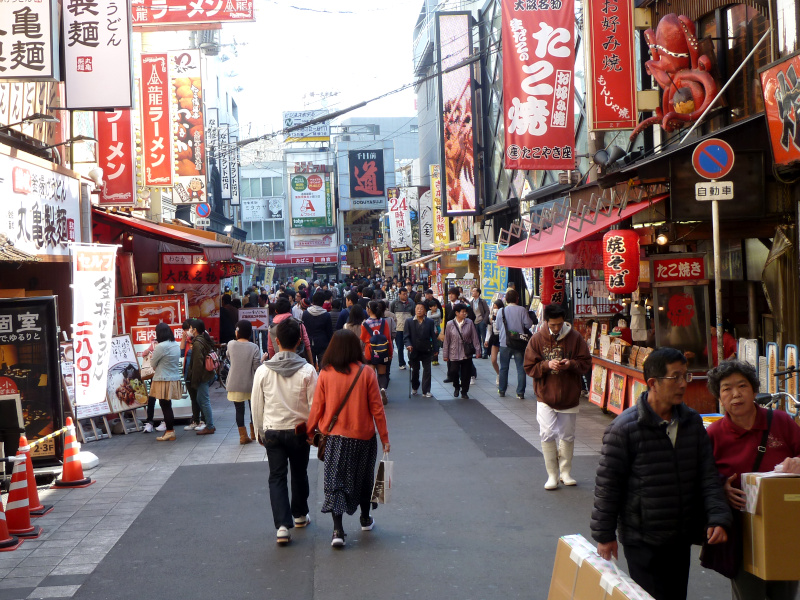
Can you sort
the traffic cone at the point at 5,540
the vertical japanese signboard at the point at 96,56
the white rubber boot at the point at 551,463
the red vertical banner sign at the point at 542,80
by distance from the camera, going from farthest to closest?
the red vertical banner sign at the point at 542,80, the vertical japanese signboard at the point at 96,56, the white rubber boot at the point at 551,463, the traffic cone at the point at 5,540

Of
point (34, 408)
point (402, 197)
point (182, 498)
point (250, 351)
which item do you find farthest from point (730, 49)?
point (402, 197)

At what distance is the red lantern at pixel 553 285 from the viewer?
15.5 meters

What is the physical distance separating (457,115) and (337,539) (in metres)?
21.3

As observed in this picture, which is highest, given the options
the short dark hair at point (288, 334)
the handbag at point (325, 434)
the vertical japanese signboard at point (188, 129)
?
the vertical japanese signboard at point (188, 129)

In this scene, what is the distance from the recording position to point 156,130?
1934cm

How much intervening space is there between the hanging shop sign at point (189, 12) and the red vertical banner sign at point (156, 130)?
3.79ft

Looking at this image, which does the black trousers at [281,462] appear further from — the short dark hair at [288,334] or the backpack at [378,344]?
the backpack at [378,344]

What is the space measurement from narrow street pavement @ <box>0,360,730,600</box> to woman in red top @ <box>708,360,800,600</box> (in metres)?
1.55

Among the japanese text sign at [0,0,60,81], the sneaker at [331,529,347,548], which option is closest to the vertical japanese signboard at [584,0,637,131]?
the japanese text sign at [0,0,60,81]

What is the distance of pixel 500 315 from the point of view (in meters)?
14.8

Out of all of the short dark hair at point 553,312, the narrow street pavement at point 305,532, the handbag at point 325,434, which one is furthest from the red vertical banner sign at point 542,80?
the handbag at point 325,434

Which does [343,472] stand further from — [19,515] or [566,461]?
[19,515]

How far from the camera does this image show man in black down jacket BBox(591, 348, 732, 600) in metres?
4.07

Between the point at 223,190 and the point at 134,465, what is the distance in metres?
30.8
